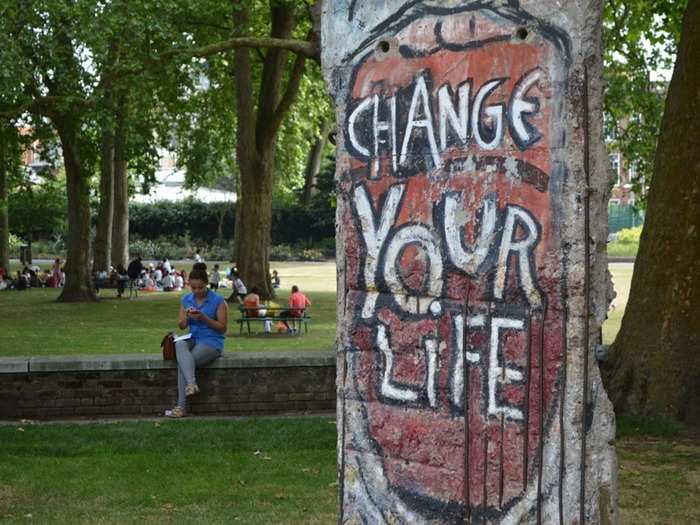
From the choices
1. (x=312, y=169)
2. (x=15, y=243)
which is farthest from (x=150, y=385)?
(x=15, y=243)

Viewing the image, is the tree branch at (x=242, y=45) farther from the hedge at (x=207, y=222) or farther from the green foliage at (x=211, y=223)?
the hedge at (x=207, y=222)

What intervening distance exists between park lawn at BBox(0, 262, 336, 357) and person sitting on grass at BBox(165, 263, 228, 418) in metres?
8.22

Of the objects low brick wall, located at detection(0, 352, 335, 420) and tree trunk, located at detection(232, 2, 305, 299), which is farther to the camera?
tree trunk, located at detection(232, 2, 305, 299)

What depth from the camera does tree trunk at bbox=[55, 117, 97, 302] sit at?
35.6 meters

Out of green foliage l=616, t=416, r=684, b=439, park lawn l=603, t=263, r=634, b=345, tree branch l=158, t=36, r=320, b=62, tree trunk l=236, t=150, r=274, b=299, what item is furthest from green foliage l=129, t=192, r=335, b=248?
green foliage l=616, t=416, r=684, b=439

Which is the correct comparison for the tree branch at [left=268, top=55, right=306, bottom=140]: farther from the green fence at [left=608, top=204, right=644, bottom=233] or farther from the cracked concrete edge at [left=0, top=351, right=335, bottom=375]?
the green fence at [left=608, top=204, right=644, bottom=233]

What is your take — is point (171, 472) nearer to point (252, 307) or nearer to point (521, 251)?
point (521, 251)

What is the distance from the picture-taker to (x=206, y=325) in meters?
12.0

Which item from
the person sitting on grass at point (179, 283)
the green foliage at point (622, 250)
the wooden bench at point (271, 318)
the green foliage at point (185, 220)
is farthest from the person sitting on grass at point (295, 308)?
the green foliage at point (185, 220)

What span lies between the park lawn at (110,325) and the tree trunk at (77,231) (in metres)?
Answer: 0.66

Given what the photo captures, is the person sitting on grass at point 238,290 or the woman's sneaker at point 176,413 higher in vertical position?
the person sitting on grass at point 238,290

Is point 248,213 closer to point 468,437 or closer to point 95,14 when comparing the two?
point 95,14

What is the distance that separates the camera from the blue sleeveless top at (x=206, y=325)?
1198 cm

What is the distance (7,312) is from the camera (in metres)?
32.0
